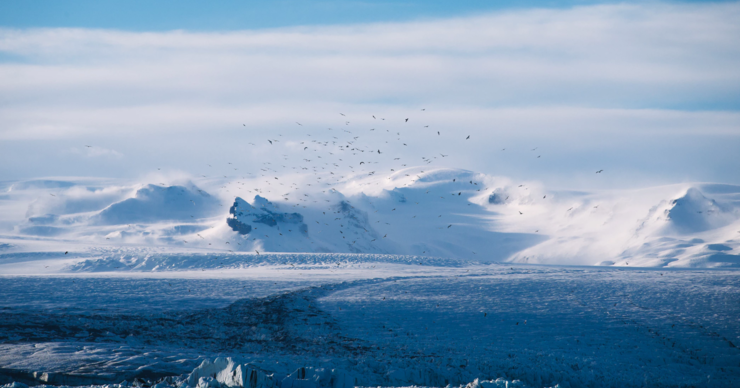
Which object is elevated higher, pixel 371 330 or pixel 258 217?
pixel 258 217

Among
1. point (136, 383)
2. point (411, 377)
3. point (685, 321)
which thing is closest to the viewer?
point (136, 383)

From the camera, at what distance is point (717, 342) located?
18.8 metres

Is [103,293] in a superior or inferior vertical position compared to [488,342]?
superior

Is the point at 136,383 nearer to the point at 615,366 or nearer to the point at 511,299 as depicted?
the point at 615,366

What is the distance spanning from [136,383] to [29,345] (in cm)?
581

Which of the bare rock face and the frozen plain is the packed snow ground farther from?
the bare rock face

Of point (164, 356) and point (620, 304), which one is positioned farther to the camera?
point (620, 304)

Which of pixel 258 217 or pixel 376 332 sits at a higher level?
pixel 258 217

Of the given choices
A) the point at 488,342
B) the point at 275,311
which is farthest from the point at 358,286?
the point at 488,342

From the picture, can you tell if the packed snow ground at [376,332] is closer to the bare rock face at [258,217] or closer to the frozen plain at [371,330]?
the frozen plain at [371,330]

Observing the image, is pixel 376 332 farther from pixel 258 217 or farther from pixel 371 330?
pixel 258 217

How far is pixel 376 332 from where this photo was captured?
19.7 meters

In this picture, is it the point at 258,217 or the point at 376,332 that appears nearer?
the point at 376,332

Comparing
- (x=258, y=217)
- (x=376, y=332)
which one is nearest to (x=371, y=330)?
(x=376, y=332)
